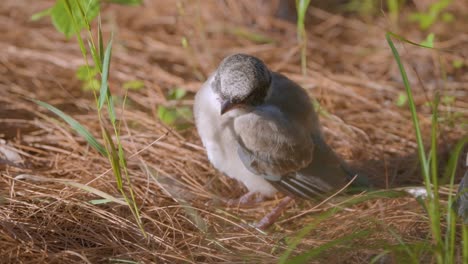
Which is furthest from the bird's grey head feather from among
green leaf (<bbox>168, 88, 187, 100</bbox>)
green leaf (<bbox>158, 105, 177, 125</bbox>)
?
green leaf (<bbox>168, 88, 187, 100</bbox>)

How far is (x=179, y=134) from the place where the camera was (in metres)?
4.17

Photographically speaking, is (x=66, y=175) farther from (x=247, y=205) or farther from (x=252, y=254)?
(x=252, y=254)

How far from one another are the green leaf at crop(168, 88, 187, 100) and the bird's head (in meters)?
1.32

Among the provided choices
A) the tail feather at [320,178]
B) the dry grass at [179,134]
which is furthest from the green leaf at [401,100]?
the tail feather at [320,178]

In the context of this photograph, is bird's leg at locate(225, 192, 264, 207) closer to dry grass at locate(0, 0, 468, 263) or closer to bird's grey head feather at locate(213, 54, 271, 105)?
dry grass at locate(0, 0, 468, 263)

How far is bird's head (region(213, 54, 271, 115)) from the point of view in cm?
307

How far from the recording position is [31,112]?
428 centimetres

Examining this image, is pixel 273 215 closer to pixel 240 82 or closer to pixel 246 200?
pixel 246 200

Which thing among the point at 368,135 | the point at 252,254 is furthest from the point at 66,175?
the point at 368,135

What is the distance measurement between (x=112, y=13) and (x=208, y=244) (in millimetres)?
3522

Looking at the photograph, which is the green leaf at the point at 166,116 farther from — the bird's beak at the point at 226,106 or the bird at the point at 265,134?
the bird's beak at the point at 226,106

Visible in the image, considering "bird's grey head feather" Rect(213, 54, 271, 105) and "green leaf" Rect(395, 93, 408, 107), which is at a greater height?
"bird's grey head feather" Rect(213, 54, 271, 105)

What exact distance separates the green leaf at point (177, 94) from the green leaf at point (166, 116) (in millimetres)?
275

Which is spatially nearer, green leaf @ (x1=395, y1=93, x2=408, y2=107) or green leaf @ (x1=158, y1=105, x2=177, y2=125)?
green leaf @ (x1=158, y1=105, x2=177, y2=125)
